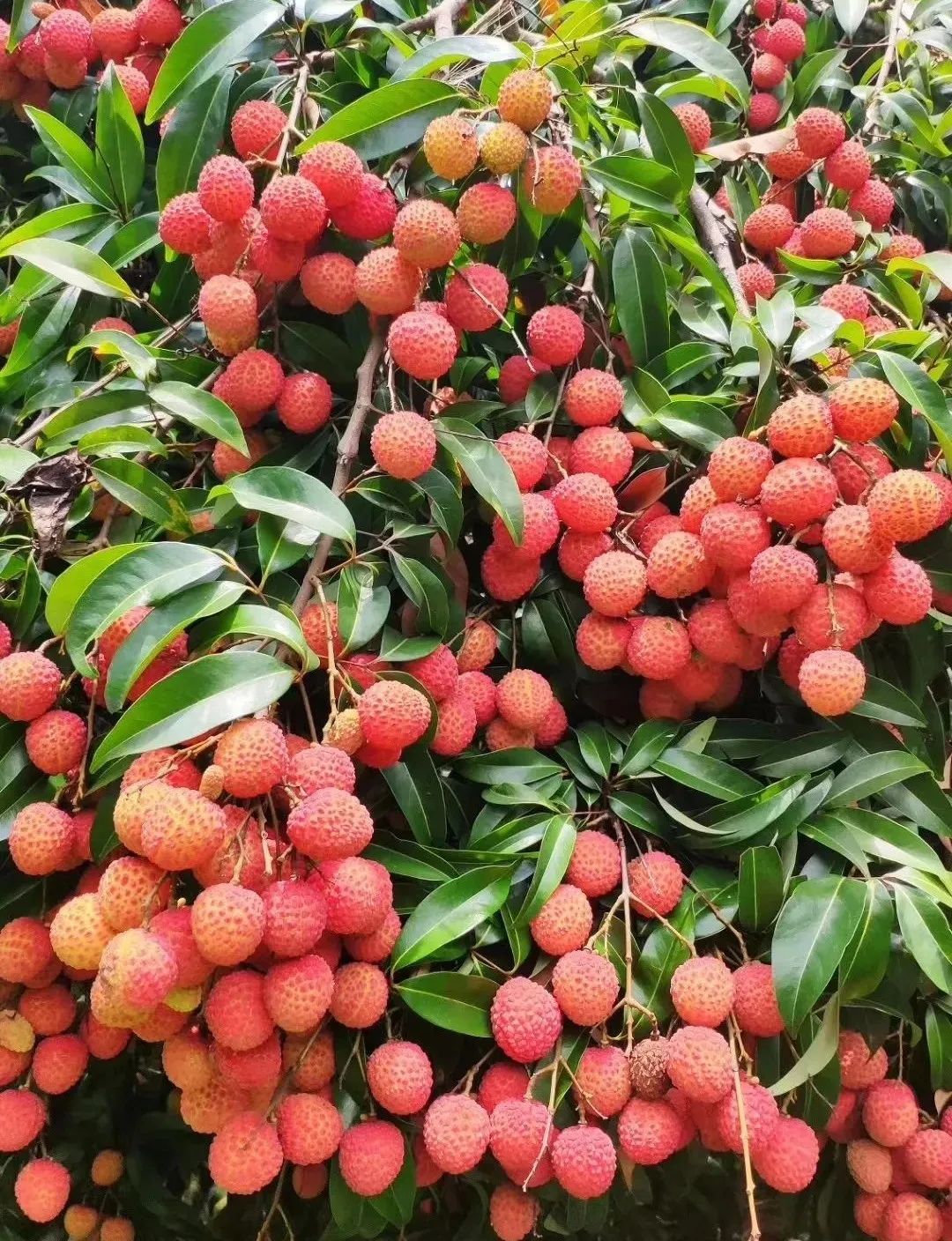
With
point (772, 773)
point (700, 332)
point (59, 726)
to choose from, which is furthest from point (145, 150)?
point (772, 773)

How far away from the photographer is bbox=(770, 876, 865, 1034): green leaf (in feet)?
2.97

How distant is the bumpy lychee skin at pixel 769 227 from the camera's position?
1546 mm

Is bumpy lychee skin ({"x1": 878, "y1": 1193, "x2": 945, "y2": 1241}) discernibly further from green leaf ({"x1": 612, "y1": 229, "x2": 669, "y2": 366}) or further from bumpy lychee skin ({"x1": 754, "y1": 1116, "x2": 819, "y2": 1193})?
green leaf ({"x1": 612, "y1": 229, "x2": 669, "y2": 366})

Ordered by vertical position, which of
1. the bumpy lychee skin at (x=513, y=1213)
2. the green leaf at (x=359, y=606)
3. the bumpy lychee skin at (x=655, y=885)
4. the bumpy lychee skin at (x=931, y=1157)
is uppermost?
the green leaf at (x=359, y=606)

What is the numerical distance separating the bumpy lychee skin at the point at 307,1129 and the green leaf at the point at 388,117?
1000 millimetres

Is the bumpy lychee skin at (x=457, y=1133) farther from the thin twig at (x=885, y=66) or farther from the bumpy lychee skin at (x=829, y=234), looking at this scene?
the thin twig at (x=885, y=66)

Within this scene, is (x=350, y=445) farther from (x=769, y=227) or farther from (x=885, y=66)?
(x=885, y=66)

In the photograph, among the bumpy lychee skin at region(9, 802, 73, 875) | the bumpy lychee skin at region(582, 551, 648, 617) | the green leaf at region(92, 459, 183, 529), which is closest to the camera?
the bumpy lychee skin at region(9, 802, 73, 875)

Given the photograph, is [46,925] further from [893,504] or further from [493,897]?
[893,504]

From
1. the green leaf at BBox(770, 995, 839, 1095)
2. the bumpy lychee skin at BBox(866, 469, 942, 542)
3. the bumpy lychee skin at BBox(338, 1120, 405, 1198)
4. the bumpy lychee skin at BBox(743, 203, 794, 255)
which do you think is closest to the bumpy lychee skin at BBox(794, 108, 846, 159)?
the bumpy lychee skin at BBox(743, 203, 794, 255)

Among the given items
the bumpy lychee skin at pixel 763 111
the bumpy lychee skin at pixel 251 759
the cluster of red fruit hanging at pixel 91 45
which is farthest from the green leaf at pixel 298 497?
the bumpy lychee skin at pixel 763 111

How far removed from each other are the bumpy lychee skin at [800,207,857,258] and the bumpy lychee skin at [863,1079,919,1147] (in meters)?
1.16

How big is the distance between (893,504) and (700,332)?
0.47m

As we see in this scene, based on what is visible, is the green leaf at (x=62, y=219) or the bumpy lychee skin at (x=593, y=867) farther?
the green leaf at (x=62, y=219)
